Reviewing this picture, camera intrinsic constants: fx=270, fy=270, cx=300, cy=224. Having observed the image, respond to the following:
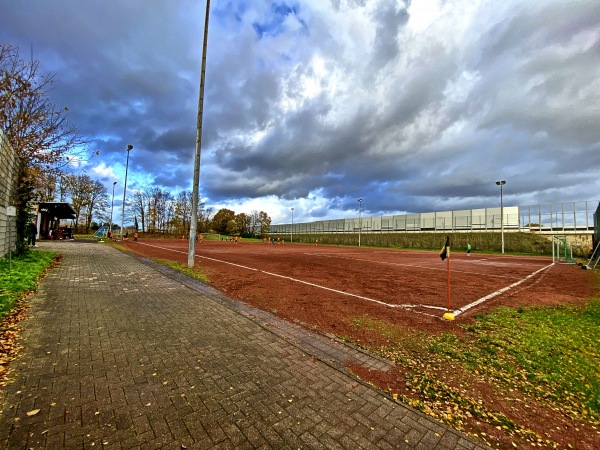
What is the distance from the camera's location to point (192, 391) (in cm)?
294

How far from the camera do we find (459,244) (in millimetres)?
47500

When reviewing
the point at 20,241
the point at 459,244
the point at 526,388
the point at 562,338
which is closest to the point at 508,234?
the point at 459,244

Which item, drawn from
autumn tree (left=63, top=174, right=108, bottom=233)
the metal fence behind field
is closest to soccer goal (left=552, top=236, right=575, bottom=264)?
the metal fence behind field

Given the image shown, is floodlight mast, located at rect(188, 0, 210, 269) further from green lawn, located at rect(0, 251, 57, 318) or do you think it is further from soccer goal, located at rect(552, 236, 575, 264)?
soccer goal, located at rect(552, 236, 575, 264)

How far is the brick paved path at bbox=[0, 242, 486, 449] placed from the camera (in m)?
2.32

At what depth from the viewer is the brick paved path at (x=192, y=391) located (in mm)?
2318

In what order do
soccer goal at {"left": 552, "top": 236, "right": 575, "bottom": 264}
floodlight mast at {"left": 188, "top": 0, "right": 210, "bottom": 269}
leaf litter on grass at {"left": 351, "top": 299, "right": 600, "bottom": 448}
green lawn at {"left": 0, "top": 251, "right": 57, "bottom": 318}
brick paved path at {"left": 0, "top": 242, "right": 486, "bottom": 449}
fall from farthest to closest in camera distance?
1. soccer goal at {"left": 552, "top": 236, "right": 575, "bottom": 264}
2. floodlight mast at {"left": 188, "top": 0, "right": 210, "bottom": 269}
3. green lawn at {"left": 0, "top": 251, "right": 57, "bottom": 318}
4. leaf litter on grass at {"left": 351, "top": 299, "right": 600, "bottom": 448}
5. brick paved path at {"left": 0, "top": 242, "right": 486, "bottom": 449}

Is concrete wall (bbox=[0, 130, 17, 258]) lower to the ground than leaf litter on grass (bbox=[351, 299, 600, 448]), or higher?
higher

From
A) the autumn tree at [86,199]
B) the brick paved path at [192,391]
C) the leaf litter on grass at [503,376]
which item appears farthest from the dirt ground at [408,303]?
the autumn tree at [86,199]

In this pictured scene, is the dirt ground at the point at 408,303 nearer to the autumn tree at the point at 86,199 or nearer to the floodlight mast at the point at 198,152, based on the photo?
the floodlight mast at the point at 198,152

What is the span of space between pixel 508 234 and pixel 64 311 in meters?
52.1

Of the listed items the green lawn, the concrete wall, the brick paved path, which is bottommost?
the brick paved path

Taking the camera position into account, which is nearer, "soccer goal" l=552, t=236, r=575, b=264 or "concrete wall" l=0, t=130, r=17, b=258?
"concrete wall" l=0, t=130, r=17, b=258

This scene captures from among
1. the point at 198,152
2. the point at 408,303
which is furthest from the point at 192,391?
the point at 198,152
